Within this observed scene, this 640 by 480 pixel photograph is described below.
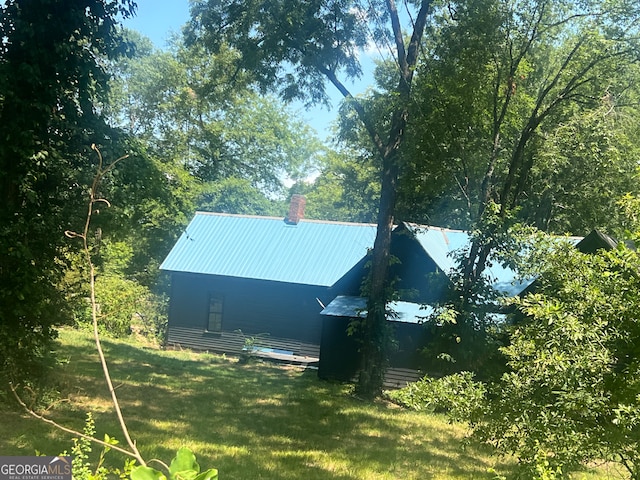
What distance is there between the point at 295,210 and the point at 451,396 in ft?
40.6

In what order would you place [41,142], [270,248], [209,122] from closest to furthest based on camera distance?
[41,142]
[209,122]
[270,248]

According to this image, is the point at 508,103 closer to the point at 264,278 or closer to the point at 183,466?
the point at 264,278

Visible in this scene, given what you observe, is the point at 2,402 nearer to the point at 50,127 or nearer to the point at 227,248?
the point at 50,127

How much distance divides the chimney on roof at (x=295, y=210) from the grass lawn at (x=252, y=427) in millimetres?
5797

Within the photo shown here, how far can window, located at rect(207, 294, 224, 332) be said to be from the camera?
15.5m

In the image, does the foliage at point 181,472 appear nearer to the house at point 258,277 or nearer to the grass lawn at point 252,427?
the grass lawn at point 252,427

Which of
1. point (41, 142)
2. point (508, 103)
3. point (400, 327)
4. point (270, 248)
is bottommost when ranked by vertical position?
point (400, 327)

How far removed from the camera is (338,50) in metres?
10.5

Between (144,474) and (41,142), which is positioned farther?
(41,142)

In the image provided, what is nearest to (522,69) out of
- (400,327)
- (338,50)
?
(338,50)

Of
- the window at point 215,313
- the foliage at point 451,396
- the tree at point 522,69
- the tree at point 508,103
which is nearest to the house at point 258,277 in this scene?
the window at point 215,313

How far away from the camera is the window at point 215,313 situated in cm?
1550

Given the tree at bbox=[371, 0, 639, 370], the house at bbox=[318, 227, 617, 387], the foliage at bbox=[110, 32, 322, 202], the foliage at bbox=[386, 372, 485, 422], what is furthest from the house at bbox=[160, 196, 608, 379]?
the foliage at bbox=[386, 372, 485, 422]

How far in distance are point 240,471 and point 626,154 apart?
9142mm
